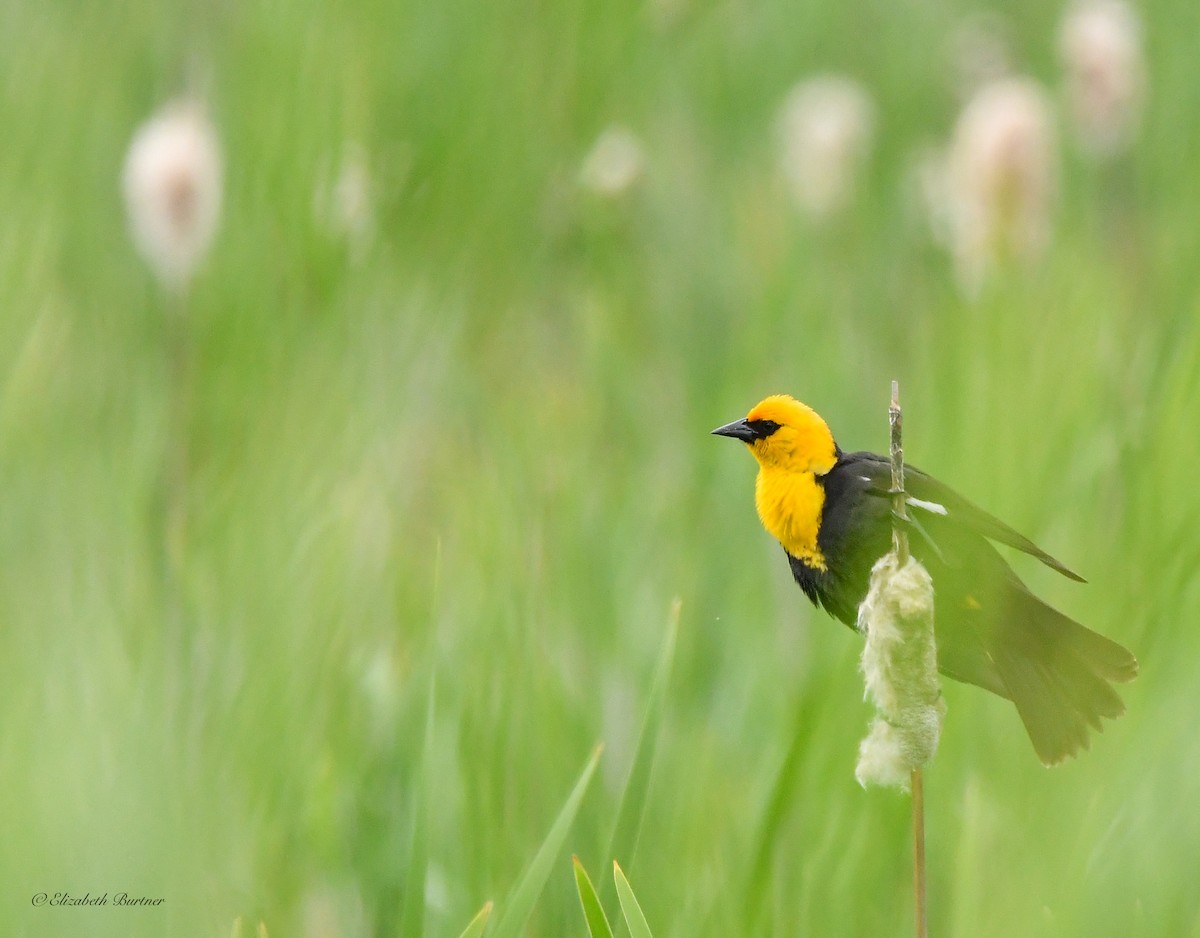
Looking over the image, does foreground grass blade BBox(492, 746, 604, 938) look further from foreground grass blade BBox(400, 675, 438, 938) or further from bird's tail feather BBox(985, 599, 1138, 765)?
bird's tail feather BBox(985, 599, 1138, 765)

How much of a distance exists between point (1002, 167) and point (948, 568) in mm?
1178

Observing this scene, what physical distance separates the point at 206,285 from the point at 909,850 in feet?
1.24

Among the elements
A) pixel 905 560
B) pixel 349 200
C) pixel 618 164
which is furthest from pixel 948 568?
pixel 618 164

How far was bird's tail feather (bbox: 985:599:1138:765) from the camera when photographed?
1.46 ft

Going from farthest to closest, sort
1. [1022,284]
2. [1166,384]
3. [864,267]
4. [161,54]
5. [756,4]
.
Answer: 1. [864,267]
2. [756,4]
3. [161,54]
4. [1022,284]
5. [1166,384]

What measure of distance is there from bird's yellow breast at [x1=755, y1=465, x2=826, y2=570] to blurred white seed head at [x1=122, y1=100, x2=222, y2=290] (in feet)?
0.94

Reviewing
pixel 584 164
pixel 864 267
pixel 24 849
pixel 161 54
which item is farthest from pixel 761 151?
pixel 24 849

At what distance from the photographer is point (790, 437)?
0.69 m

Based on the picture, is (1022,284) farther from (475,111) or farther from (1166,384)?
(475,111)

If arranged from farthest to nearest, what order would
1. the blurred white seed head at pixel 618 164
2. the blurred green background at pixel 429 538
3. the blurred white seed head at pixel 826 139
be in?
the blurred white seed head at pixel 826 139
the blurred white seed head at pixel 618 164
the blurred green background at pixel 429 538

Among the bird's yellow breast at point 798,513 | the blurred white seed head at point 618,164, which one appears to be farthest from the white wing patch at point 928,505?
the blurred white seed head at point 618,164

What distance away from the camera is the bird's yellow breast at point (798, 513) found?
665 mm

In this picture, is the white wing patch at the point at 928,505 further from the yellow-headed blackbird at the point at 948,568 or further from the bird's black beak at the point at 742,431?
the bird's black beak at the point at 742,431

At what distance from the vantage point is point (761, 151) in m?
2.04
